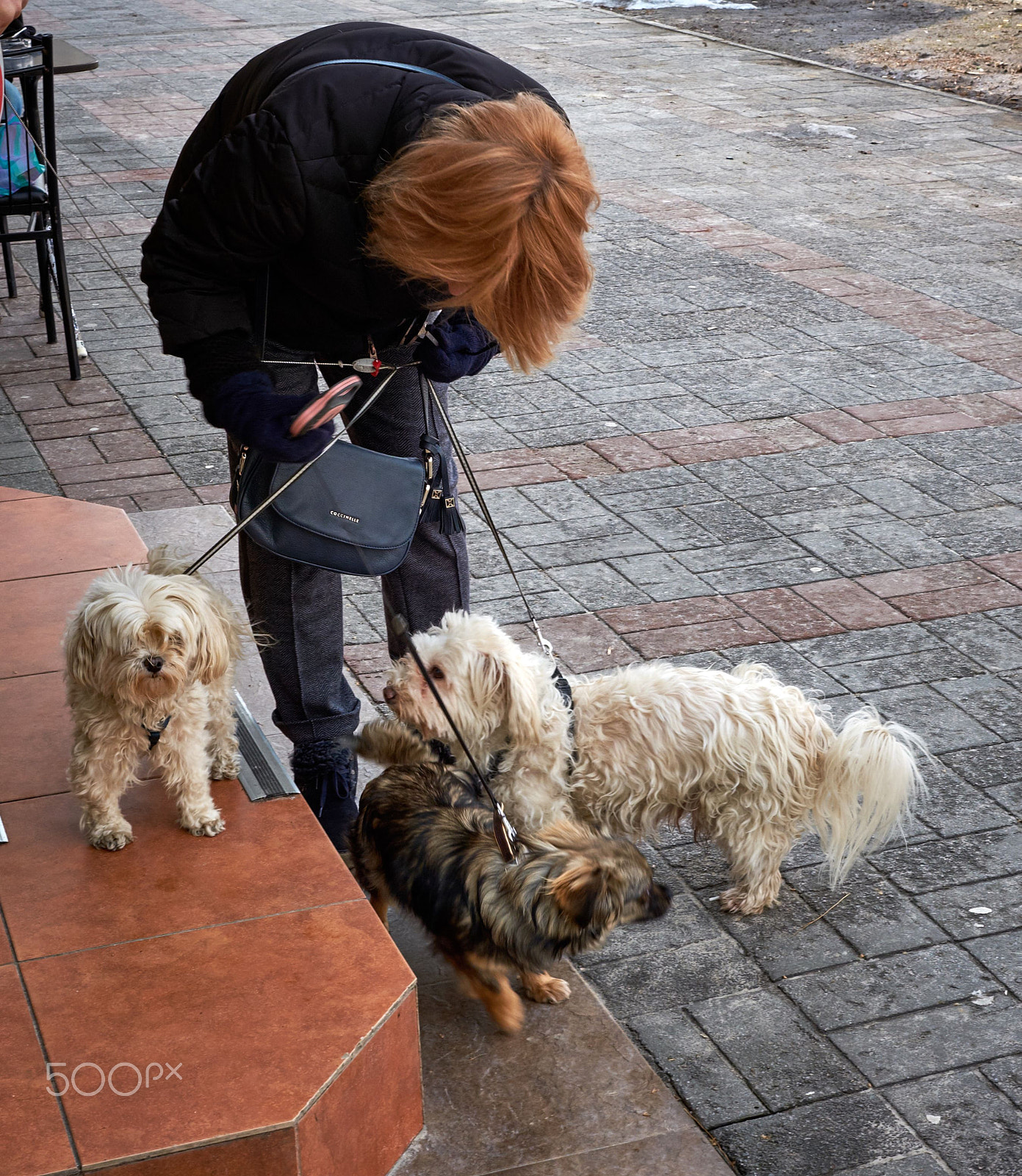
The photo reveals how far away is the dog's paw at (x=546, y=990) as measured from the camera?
287 cm

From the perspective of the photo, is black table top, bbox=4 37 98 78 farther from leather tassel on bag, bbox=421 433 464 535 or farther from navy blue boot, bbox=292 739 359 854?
navy blue boot, bbox=292 739 359 854

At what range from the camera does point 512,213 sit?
2355mm

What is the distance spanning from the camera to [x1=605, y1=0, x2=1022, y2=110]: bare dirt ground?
14938 millimetres

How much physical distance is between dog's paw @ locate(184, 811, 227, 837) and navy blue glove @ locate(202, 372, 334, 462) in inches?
33.8

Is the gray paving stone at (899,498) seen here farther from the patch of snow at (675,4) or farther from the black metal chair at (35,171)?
the patch of snow at (675,4)

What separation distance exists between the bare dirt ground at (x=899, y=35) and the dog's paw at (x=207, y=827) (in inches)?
521

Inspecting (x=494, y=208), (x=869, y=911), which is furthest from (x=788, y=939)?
(x=494, y=208)

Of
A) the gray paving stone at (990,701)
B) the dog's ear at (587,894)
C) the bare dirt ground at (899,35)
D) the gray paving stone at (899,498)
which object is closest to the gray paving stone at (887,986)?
the dog's ear at (587,894)

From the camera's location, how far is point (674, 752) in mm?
3135

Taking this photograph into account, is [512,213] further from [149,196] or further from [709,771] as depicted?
[149,196]

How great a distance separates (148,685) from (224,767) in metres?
0.68

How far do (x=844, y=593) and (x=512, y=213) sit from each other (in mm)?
2773

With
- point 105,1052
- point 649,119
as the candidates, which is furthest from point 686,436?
point 649,119

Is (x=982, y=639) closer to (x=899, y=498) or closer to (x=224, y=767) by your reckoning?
(x=899, y=498)
